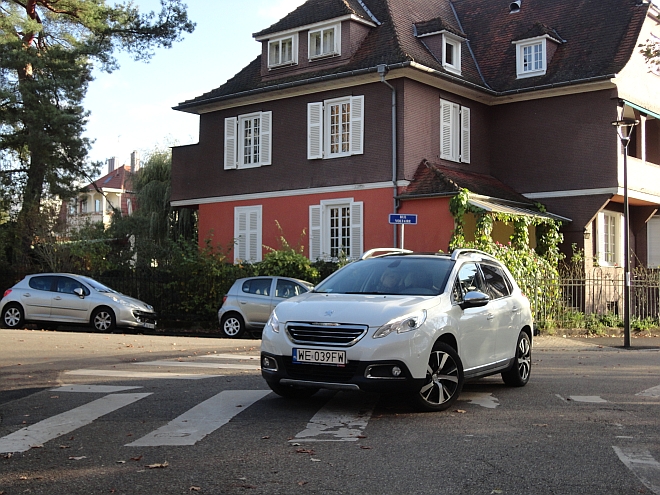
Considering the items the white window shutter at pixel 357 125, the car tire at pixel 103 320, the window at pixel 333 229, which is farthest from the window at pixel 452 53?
the car tire at pixel 103 320

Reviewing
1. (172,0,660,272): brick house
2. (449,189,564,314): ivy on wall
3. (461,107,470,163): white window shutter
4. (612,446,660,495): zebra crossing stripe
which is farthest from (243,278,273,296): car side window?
(612,446,660,495): zebra crossing stripe

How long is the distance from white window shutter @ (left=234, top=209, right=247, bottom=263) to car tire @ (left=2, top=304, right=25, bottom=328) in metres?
8.67

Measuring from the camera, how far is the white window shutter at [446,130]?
28281mm

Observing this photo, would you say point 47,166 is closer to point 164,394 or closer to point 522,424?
point 164,394

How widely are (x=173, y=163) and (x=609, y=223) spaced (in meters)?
15.8

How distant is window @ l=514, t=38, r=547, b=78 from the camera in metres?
30.0

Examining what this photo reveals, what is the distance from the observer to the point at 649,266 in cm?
3197

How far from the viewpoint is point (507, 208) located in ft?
84.6

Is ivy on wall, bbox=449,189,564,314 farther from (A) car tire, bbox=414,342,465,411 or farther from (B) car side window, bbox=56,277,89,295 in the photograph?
(A) car tire, bbox=414,342,465,411

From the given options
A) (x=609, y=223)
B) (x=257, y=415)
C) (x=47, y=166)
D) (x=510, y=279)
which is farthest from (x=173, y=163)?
(x=257, y=415)

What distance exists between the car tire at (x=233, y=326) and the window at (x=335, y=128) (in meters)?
7.36

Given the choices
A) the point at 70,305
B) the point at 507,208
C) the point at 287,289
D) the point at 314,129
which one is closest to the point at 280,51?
the point at 314,129

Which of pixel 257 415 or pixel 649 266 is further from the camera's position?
pixel 649 266

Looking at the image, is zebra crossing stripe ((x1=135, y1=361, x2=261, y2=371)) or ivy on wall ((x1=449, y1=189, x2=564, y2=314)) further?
ivy on wall ((x1=449, y1=189, x2=564, y2=314))
